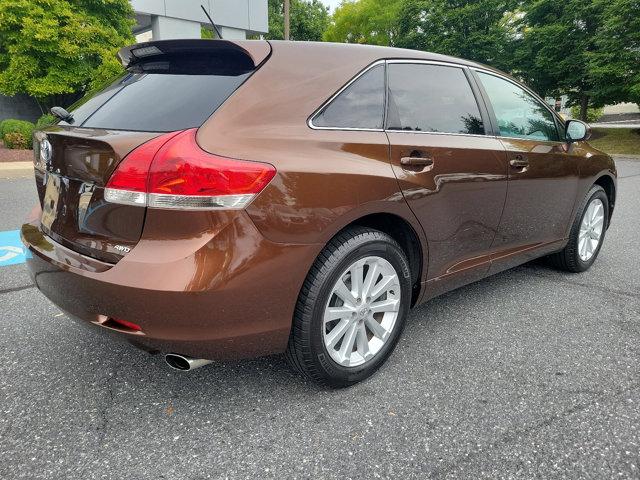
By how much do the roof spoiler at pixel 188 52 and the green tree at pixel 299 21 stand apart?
1672 inches

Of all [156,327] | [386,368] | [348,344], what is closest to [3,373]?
[156,327]

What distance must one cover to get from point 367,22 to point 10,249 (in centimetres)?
3934

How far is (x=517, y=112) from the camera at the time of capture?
341 cm

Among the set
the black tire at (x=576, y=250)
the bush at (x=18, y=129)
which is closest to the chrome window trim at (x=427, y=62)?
the black tire at (x=576, y=250)

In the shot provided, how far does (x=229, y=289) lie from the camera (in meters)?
1.86

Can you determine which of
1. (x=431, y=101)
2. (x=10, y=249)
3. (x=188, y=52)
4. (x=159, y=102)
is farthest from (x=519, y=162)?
(x=10, y=249)

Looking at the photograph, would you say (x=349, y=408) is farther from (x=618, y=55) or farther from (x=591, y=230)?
(x=618, y=55)

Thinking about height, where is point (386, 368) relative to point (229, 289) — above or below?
below

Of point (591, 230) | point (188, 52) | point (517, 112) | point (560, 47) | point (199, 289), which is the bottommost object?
point (591, 230)

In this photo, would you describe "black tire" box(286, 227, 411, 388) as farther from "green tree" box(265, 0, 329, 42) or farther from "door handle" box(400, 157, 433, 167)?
"green tree" box(265, 0, 329, 42)

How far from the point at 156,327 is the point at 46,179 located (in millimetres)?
1019

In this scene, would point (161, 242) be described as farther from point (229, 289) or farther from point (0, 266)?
point (0, 266)

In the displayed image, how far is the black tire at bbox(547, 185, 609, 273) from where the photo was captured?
3.96 m

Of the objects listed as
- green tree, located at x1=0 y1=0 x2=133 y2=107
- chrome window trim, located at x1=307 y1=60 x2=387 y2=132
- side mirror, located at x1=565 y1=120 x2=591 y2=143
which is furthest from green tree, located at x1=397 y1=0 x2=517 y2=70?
chrome window trim, located at x1=307 y1=60 x2=387 y2=132
